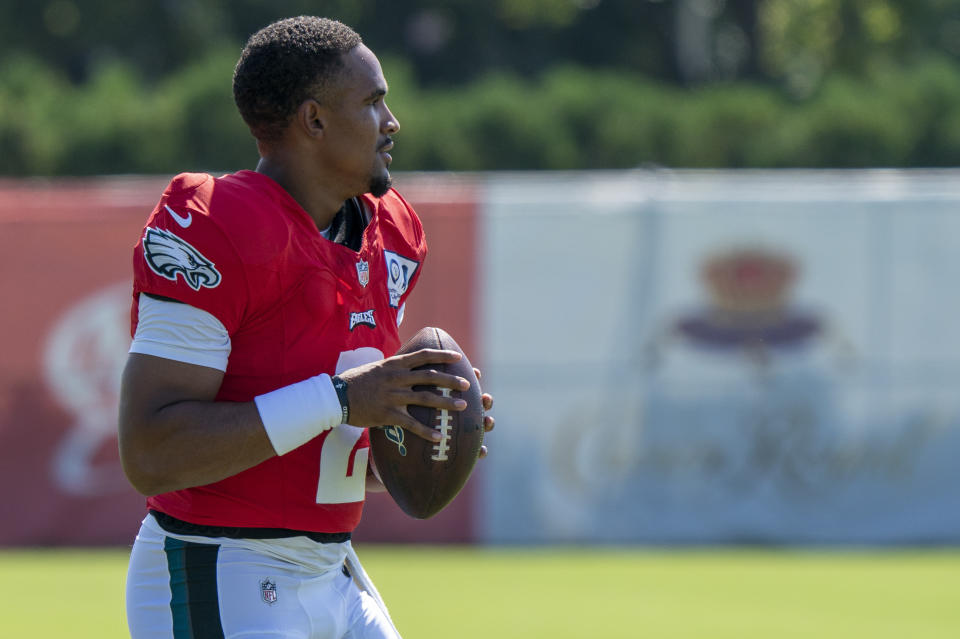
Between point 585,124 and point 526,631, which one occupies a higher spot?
point 585,124

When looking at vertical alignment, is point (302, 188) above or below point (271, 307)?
above

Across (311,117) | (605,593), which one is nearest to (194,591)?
(311,117)

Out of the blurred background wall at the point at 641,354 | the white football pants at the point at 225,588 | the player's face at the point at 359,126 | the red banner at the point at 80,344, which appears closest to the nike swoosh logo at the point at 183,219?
the player's face at the point at 359,126

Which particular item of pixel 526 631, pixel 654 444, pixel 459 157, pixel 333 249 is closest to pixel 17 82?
pixel 459 157

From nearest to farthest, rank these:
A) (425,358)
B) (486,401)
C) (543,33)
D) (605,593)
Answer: (425,358), (486,401), (605,593), (543,33)

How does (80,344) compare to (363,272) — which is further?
(80,344)

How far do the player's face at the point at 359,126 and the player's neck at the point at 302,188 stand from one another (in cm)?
5

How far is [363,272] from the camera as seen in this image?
288cm

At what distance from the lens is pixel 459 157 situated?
14.1 m

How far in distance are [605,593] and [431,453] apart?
4.87 metres

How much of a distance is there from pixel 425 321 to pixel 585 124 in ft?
20.1

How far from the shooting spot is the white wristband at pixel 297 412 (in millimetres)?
2609

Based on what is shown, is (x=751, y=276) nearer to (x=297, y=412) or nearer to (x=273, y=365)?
(x=273, y=365)

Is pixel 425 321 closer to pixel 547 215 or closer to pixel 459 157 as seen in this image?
pixel 547 215
